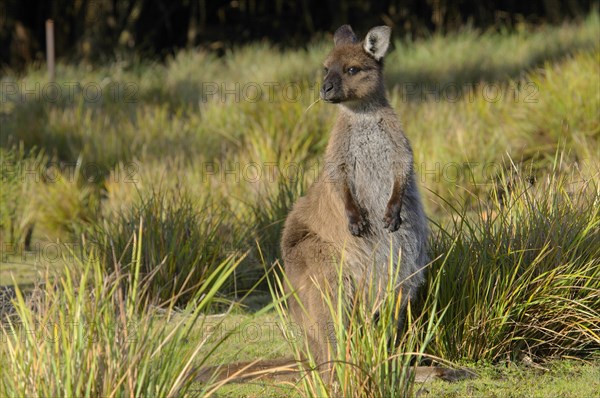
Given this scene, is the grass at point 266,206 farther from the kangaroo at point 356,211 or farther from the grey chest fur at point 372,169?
the grey chest fur at point 372,169

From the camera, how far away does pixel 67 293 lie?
4160 mm

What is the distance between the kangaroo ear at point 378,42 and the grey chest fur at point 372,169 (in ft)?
1.71

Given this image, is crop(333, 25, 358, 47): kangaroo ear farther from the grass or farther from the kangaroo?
the grass

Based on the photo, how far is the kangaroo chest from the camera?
217 inches

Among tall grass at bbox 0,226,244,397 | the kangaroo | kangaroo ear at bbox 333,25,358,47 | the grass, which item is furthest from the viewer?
kangaroo ear at bbox 333,25,358,47

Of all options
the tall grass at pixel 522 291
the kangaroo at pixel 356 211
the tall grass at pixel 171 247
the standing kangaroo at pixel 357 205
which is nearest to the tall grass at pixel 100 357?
the kangaroo at pixel 356 211

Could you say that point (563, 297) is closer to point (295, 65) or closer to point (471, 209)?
point (471, 209)

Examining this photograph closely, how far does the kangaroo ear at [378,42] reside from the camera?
5719 mm

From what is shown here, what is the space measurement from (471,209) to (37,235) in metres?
4.44

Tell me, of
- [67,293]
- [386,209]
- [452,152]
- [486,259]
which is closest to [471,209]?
[452,152]

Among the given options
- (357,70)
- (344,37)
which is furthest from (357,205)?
(344,37)

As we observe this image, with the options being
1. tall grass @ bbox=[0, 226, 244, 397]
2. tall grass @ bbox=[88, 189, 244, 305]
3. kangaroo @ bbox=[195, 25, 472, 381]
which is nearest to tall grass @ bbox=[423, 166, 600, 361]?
kangaroo @ bbox=[195, 25, 472, 381]

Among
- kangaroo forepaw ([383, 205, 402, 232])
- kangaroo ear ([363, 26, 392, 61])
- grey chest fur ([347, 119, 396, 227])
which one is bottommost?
kangaroo forepaw ([383, 205, 402, 232])

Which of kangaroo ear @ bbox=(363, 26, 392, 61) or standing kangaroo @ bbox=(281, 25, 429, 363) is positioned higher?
kangaroo ear @ bbox=(363, 26, 392, 61)
